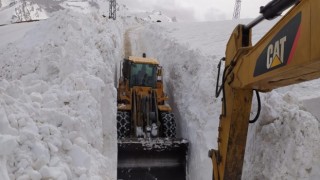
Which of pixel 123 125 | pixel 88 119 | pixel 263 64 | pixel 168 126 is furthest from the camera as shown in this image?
pixel 168 126

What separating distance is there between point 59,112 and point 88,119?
58cm

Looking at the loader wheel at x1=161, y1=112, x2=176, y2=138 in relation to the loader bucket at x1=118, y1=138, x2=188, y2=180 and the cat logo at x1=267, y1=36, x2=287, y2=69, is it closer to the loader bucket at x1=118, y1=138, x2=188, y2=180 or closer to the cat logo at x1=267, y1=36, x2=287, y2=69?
the loader bucket at x1=118, y1=138, x2=188, y2=180

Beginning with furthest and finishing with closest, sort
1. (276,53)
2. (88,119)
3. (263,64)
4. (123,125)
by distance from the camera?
1. (123,125)
2. (88,119)
3. (263,64)
4. (276,53)

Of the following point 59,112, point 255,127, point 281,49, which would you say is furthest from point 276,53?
point 59,112

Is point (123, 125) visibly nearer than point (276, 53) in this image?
No

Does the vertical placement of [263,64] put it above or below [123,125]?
above

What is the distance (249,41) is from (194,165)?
3568 mm

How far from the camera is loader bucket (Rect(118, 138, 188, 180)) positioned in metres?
7.35

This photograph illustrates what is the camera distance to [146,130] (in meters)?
8.62

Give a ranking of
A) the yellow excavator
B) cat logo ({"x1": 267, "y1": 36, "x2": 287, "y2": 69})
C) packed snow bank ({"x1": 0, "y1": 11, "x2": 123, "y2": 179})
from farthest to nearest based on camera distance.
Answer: packed snow bank ({"x1": 0, "y1": 11, "x2": 123, "y2": 179})
cat logo ({"x1": 267, "y1": 36, "x2": 287, "y2": 69})
the yellow excavator

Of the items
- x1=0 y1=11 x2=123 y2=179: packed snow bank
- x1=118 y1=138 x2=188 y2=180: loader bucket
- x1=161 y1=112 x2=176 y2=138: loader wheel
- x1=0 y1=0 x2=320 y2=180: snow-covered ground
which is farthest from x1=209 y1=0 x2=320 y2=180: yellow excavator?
x1=161 y1=112 x2=176 y2=138: loader wheel

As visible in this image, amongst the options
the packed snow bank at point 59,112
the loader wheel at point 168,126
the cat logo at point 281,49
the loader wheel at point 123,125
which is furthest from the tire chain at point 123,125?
the cat logo at point 281,49

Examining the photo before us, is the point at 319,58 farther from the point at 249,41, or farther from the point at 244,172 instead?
the point at 244,172

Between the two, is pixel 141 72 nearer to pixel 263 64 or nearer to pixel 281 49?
pixel 263 64
